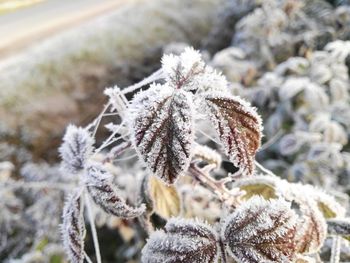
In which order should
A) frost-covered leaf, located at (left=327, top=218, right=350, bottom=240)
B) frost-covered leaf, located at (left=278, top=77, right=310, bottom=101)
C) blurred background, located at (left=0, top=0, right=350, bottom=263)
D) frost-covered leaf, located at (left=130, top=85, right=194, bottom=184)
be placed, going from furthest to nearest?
frost-covered leaf, located at (left=278, top=77, right=310, bottom=101)
blurred background, located at (left=0, top=0, right=350, bottom=263)
frost-covered leaf, located at (left=327, top=218, right=350, bottom=240)
frost-covered leaf, located at (left=130, top=85, right=194, bottom=184)

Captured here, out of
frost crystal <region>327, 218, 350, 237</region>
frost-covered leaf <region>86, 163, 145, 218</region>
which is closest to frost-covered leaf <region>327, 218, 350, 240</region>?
frost crystal <region>327, 218, 350, 237</region>

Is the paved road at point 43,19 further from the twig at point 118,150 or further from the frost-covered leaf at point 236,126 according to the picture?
the frost-covered leaf at point 236,126

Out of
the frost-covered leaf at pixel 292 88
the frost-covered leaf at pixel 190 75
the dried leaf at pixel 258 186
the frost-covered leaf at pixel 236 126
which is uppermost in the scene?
the frost-covered leaf at pixel 292 88

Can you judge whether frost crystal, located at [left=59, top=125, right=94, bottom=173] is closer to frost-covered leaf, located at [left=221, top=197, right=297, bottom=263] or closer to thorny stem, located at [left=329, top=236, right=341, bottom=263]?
frost-covered leaf, located at [left=221, top=197, right=297, bottom=263]

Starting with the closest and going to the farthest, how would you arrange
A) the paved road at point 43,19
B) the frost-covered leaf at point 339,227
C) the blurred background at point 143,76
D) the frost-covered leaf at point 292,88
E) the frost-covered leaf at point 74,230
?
the frost-covered leaf at point 74,230 < the frost-covered leaf at point 339,227 < the blurred background at point 143,76 < the frost-covered leaf at point 292,88 < the paved road at point 43,19

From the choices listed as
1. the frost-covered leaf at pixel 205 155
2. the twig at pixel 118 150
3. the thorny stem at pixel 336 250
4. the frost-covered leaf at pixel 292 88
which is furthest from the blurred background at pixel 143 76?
the twig at pixel 118 150

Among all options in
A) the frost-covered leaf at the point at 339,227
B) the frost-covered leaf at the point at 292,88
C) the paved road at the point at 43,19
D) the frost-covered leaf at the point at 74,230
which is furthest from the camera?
the paved road at the point at 43,19
